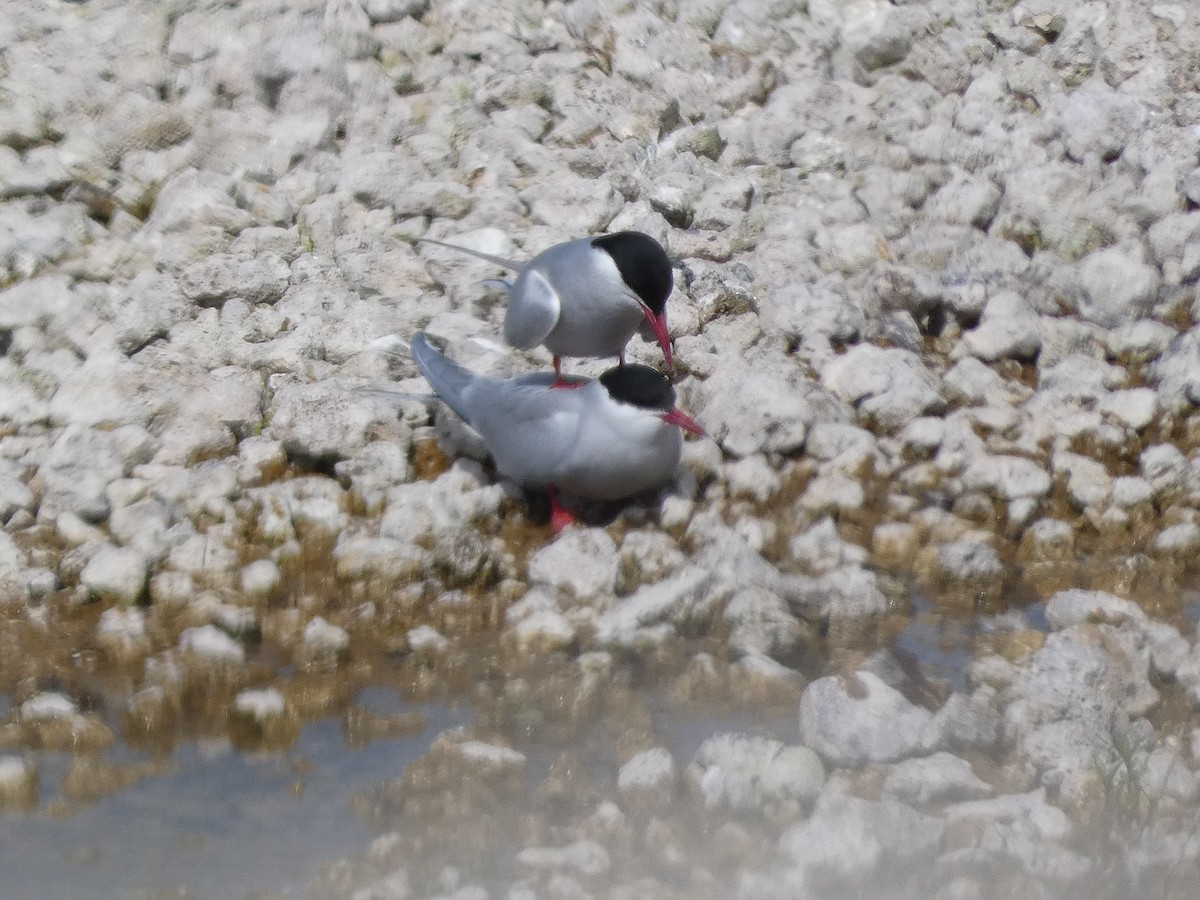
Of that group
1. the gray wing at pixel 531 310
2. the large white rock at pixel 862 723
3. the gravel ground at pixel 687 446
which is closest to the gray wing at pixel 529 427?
the gravel ground at pixel 687 446

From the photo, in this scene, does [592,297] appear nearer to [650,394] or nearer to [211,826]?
[650,394]

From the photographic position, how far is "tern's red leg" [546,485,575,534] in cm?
439

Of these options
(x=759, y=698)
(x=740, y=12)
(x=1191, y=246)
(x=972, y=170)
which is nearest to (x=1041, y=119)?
(x=972, y=170)

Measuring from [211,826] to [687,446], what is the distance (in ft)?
6.63

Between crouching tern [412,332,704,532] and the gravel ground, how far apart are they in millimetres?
136

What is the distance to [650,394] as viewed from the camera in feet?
14.1

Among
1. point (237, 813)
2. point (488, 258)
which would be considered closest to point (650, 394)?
point (488, 258)

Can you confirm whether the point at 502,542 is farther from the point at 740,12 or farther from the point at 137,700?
the point at 740,12

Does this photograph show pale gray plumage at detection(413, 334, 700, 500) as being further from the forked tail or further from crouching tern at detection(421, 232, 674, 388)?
crouching tern at detection(421, 232, 674, 388)

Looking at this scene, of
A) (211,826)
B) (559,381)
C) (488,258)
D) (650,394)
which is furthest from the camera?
(488,258)

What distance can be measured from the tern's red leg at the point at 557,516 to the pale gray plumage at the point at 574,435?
0.05 metres

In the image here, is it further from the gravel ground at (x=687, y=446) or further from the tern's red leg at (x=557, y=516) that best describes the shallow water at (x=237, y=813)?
the tern's red leg at (x=557, y=516)

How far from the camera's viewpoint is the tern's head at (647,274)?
457cm

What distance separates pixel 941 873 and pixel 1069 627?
1.13m
